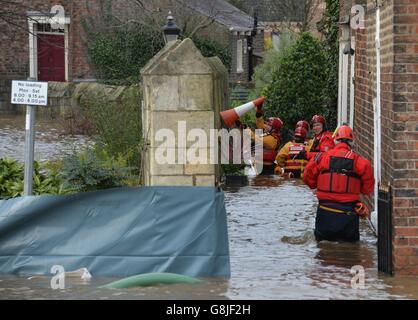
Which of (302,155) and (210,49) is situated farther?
(210,49)

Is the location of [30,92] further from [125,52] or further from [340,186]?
[125,52]

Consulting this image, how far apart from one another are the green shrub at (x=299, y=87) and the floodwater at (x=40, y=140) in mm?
4354

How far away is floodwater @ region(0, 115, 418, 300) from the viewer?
9.83 m

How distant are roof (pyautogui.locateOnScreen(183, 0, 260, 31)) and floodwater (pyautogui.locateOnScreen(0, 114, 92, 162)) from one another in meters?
8.46

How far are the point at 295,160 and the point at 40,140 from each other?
11455 mm

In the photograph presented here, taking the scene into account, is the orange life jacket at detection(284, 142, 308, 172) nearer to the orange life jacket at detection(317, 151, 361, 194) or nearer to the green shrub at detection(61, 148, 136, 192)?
the orange life jacket at detection(317, 151, 361, 194)

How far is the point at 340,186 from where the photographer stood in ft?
39.8

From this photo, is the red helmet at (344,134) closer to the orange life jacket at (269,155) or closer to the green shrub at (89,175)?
the green shrub at (89,175)

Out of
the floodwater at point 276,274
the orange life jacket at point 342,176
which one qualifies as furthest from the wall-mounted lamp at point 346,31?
the orange life jacket at point 342,176

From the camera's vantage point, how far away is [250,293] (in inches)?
387

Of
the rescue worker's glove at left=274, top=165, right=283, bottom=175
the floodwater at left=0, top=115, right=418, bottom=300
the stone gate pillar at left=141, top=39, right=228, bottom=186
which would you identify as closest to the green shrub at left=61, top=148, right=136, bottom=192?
the floodwater at left=0, top=115, right=418, bottom=300

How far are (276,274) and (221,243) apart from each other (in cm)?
70

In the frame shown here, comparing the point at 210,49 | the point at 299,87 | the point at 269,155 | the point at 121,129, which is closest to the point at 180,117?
the point at 121,129

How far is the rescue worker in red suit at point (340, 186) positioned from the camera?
12078mm
